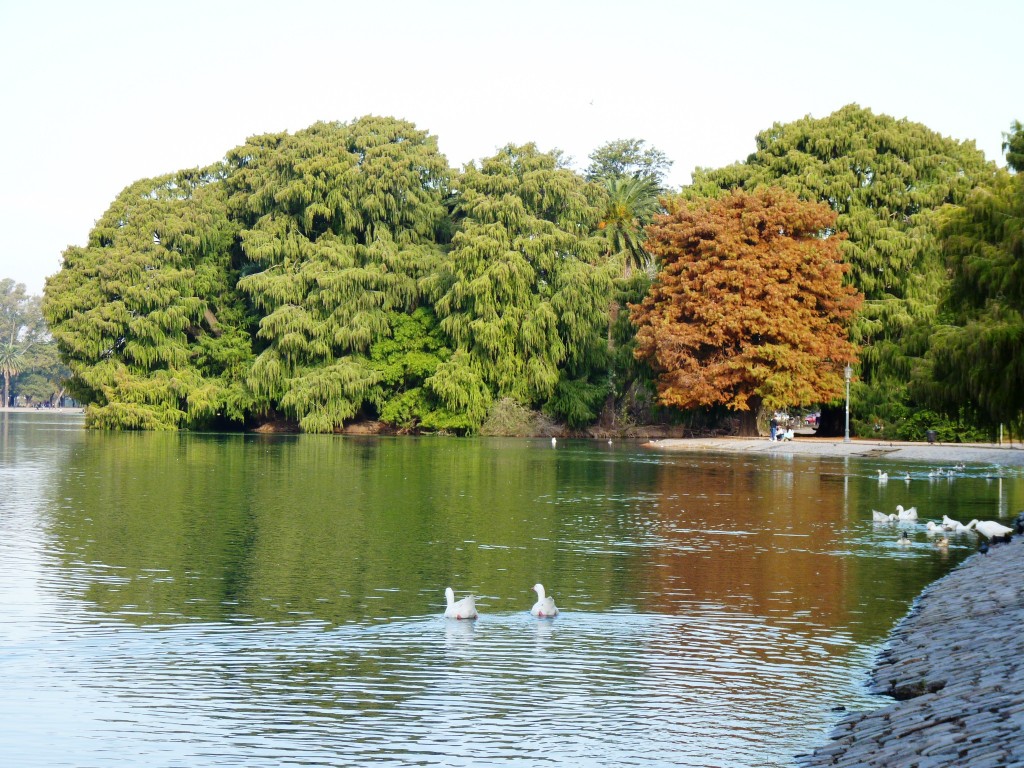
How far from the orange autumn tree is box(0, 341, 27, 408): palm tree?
439 ft

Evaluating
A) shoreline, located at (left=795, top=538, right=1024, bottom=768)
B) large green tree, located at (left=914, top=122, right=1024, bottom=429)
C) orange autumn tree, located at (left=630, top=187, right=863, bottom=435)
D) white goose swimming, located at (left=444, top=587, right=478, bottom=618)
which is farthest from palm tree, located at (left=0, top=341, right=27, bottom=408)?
shoreline, located at (left=795, top=538, right=1024, bottom=768)

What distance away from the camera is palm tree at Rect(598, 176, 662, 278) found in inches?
2943

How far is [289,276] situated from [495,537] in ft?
166

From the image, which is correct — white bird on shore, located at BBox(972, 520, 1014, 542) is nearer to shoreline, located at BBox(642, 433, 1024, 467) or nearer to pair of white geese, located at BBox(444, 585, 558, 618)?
pair of white geese, located at BBox(444, 585, 558, 618)

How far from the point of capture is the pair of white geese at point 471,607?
14.6m

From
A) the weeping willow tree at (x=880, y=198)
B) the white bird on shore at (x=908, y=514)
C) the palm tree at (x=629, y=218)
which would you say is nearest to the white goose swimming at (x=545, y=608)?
the white bird on shore at (x=908, y=514)

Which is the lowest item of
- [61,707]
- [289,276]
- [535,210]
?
[61,707]

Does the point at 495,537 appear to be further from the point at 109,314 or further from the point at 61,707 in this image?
the point at 109,314

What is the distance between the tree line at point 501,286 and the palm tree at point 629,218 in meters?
0.21

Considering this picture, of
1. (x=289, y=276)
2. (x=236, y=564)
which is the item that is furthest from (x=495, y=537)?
(x=289, y=276)

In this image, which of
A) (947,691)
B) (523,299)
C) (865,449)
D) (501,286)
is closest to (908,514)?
(947,691)

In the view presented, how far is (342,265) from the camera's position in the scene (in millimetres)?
71562

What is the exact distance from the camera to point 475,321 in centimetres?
6800

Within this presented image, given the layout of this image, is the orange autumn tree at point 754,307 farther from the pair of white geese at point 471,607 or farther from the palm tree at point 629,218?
the pair of white geese at point 471,607
